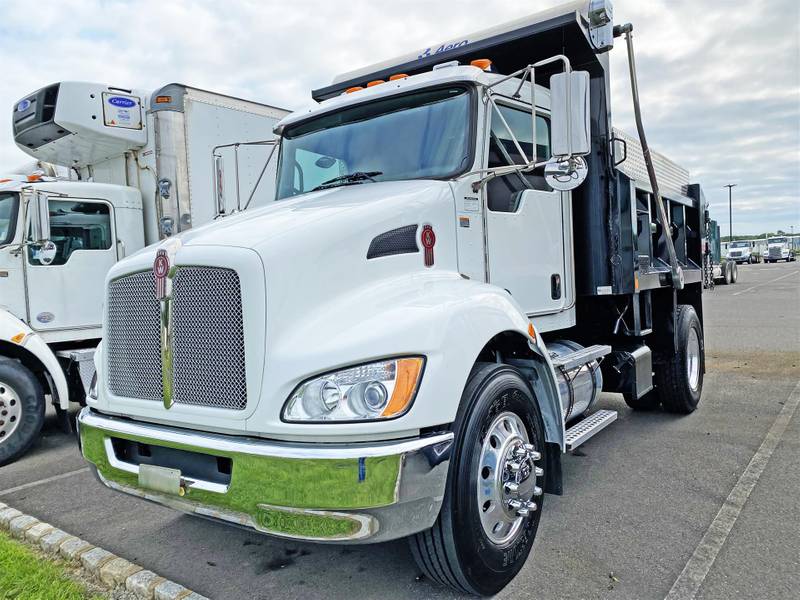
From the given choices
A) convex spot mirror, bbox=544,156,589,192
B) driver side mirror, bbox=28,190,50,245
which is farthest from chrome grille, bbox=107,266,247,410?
driver side mirror, bbox=28,190,50,245

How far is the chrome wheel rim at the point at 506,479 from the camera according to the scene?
3.03 meters

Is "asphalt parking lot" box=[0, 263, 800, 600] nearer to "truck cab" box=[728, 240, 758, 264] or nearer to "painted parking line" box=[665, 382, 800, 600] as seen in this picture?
"painted parking line" box=[665, 382, 800, 600]

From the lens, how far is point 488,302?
311 cm

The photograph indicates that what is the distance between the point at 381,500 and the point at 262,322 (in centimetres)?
85

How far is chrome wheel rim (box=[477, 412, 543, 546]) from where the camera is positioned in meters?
3.03

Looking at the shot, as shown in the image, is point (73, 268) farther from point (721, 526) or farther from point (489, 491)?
point (721, 526)

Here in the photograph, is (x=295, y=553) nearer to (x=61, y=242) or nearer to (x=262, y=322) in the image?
(x=262, y=322)

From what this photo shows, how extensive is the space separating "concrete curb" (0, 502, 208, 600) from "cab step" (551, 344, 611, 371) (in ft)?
8.41

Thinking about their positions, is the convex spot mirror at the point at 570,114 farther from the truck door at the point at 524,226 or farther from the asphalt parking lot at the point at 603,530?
the asphalt parking lot at the point at 603,530

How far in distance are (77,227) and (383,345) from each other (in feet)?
17.6

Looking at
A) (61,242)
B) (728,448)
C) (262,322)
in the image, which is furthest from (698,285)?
(61,242)

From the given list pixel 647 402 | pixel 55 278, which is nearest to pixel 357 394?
pixel 647 402

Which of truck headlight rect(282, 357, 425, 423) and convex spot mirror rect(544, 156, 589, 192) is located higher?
convex spot mirror rect(544, 156, 589, 192)

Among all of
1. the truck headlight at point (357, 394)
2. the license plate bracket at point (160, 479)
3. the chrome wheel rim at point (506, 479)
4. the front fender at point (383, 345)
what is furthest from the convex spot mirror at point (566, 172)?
the license plate bracket at point (160, 479)
